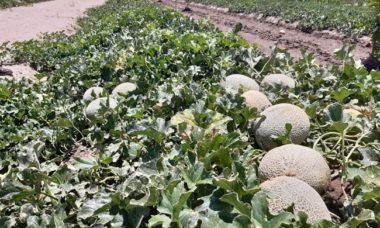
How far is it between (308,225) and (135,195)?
0.89m

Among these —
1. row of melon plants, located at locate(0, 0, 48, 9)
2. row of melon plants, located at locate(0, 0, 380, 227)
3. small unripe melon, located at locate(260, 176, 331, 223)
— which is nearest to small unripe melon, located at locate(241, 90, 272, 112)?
row of melon plants, located at locate(0, 0, 380, 227)

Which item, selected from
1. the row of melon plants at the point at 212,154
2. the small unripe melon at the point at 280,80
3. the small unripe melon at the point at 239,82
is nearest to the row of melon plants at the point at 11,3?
the row of melon plants at the point at 212,154

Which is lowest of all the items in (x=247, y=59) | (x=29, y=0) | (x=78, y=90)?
(x=29, y=0)

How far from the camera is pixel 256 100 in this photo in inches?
139

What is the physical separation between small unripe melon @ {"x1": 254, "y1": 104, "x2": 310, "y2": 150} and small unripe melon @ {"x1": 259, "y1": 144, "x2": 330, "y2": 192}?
0.29 meters

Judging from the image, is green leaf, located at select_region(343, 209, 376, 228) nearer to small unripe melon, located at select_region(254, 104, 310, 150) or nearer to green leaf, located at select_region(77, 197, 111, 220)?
small unripe melon, located at select_region(254, 104, 310, 150)

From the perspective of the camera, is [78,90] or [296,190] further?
[78,90]

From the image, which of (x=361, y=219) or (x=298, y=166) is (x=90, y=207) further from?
(x=361, y=219)

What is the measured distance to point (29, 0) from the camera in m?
32.7

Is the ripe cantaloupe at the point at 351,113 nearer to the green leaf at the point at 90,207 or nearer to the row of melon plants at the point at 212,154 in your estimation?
the row of melon plants at the point at 212,154

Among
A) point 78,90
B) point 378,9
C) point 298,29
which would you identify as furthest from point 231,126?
point 298,29

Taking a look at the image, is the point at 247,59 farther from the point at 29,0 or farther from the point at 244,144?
the point at 29,0

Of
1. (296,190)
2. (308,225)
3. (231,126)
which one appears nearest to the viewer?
(308,225)

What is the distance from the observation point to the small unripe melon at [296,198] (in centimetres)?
215
